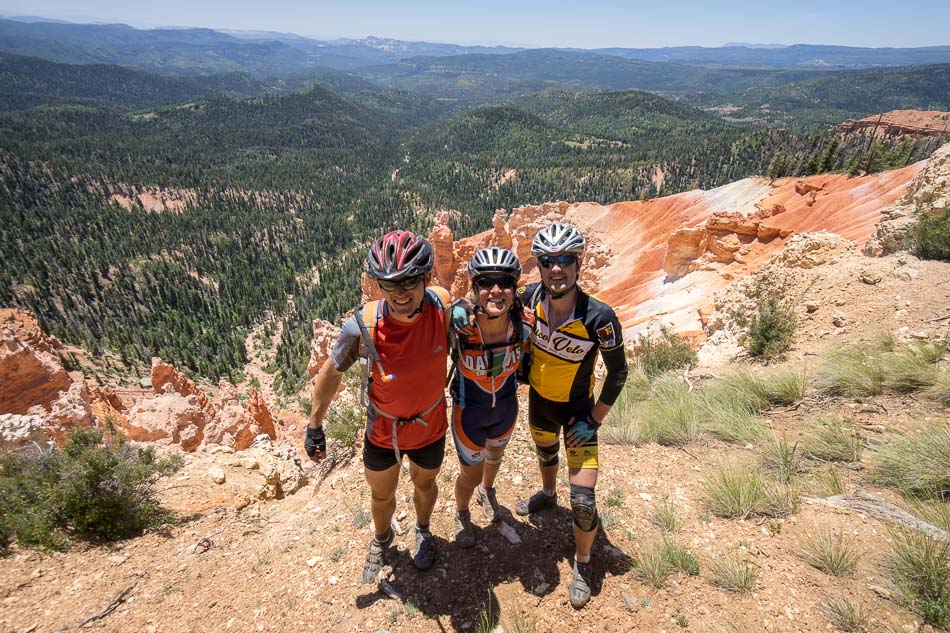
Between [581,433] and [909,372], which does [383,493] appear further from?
[909,372]

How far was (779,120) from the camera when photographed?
186 m

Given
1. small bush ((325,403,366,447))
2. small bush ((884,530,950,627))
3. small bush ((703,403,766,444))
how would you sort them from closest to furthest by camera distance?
1. small bush ((884,530,950,627))
2. small bush ((703,403,766,444))
3. small bush ((325,403,366,447))

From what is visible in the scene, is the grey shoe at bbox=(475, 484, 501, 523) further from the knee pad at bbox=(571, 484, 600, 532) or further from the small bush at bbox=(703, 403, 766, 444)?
the small bush at bbox=(703, 403, 766, 444)

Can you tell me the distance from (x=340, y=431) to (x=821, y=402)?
625 centimetres

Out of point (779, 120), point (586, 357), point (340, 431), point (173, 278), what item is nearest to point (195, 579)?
point (340, 431)

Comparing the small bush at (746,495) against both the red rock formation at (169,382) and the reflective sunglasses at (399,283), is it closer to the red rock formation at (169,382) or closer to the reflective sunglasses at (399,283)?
the reflective sunglasses at (399,283)

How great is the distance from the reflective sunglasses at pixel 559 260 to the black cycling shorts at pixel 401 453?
1684mm

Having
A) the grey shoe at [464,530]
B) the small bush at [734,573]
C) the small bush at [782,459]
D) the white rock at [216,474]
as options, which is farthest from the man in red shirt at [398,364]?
the white rock at [216,474]

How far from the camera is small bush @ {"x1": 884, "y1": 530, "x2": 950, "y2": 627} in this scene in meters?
2.26

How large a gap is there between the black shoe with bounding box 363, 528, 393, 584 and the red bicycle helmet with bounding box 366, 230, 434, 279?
2508mm

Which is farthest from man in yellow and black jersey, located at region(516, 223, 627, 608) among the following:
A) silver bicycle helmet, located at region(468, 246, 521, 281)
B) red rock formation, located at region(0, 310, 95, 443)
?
red rock formation, located at region(0, 310, 95, 443)

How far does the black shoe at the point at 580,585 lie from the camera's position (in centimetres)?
314

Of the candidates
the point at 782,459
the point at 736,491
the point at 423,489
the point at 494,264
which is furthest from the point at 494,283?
the point at 782,459

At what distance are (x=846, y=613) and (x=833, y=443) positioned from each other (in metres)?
1.98
